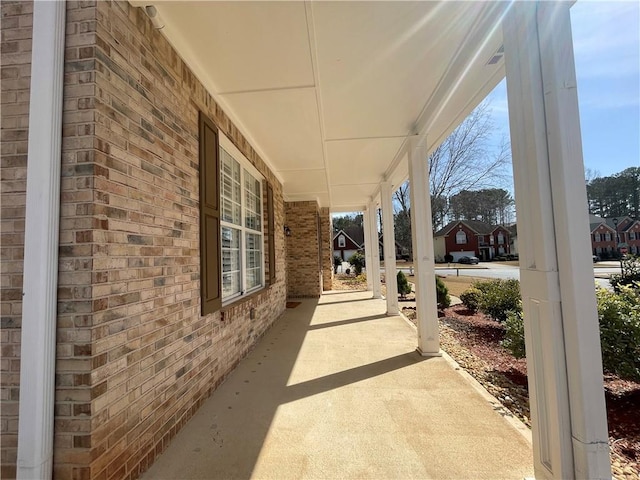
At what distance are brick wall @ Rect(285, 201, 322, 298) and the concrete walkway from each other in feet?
17.2

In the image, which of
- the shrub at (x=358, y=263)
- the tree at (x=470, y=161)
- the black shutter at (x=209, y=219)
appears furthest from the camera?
the shrub at (x=358, y=263)

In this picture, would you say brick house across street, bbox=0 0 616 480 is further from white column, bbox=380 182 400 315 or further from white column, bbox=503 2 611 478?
white column, bbox=380 182 400 315

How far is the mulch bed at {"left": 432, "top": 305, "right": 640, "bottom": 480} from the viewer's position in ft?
6.58

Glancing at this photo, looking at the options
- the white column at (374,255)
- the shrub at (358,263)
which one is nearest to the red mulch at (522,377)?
the white column at (374,255)

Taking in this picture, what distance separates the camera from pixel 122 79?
5.80ft

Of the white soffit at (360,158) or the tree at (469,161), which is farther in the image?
the tree at (469,161)

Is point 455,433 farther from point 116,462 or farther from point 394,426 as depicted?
point 116,462

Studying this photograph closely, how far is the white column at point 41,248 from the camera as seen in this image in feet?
4.60

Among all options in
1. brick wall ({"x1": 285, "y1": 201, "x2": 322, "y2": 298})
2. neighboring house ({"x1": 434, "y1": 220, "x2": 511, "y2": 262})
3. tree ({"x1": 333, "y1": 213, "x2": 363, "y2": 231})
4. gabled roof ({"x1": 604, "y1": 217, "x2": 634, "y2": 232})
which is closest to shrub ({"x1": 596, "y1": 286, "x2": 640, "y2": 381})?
gabled roof ({"x1": 604, "y1": 217, "x2": 634, "y2": 232})

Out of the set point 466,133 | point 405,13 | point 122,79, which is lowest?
point 122,79

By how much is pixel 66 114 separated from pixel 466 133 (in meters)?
15.6

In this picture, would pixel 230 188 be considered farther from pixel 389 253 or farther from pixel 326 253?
pixel 326 253

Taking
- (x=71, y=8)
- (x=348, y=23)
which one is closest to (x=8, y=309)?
(x=71, y=8)

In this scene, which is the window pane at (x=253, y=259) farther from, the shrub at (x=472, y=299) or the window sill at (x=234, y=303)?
the shrub at (x=472, y=299)
